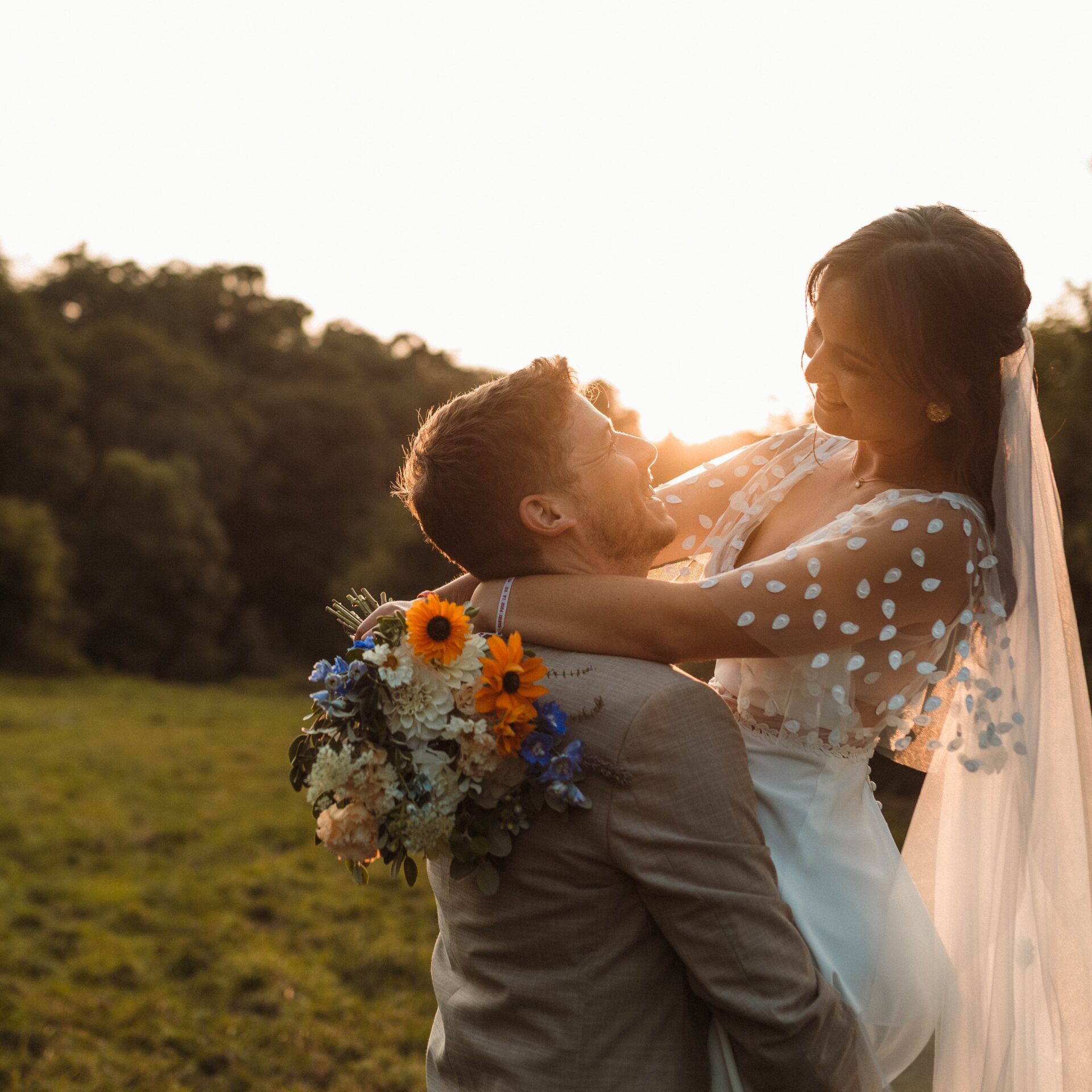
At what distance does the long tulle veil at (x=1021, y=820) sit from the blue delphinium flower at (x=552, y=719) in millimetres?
973

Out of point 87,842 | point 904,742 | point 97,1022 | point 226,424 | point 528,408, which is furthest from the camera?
point 226,424

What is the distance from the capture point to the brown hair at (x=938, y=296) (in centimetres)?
236

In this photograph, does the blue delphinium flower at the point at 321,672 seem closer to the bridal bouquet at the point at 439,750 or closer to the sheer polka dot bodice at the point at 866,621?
the bridal bouquet at the point at 439,750

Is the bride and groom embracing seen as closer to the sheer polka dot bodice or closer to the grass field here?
the sheer polka dot bodice

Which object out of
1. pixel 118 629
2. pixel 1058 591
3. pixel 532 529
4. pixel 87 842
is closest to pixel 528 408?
pixel 532 529

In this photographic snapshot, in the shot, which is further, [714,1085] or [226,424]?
[226,424]

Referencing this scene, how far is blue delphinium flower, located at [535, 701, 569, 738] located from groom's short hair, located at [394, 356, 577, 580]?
393 mm

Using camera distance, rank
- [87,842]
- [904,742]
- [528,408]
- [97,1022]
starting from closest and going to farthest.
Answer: [528,408] → [904,742] → [97,1022] → [87,842]

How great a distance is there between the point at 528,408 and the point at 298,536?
3116 cm

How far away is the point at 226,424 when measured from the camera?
31578 mm

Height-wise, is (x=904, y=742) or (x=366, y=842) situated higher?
(x=904, y=742)

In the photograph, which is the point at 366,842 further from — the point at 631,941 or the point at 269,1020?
the point at 269,1020

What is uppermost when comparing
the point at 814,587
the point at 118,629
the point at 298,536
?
the point at 814,587

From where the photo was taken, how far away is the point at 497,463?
240 centimetres
